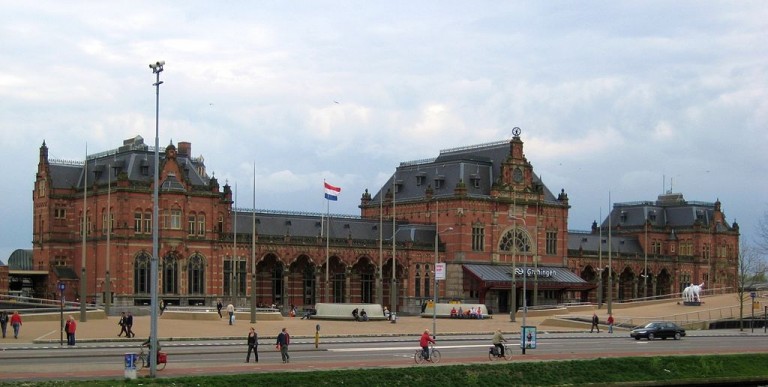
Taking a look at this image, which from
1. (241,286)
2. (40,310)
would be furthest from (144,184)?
(40,310)

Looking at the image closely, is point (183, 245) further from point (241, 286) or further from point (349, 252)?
point (349, 252)

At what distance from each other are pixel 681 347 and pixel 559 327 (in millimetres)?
30488

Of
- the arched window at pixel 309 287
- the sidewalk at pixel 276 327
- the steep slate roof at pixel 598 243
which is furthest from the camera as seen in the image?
the steep slate roof at pixel 598 243

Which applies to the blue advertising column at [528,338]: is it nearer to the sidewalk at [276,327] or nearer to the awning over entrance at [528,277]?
the sidewalk at [276,327]

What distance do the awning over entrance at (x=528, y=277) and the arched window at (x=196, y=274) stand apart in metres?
31.8

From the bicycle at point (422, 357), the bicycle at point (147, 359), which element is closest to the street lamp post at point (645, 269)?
the bicycle at point (422, 357)

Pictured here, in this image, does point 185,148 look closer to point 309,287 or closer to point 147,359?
point 309,287

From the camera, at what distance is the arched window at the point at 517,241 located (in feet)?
431

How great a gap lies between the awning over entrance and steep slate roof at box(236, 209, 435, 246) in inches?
256

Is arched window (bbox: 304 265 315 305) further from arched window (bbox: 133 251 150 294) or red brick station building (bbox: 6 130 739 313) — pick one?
arched window (bbox: 133 251 150 294)

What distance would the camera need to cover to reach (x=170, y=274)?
105 meters

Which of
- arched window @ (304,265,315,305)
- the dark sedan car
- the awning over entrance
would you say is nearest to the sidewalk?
the awning over entrance

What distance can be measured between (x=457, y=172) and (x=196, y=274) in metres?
35.1

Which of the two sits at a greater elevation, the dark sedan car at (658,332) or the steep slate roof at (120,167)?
the steep slate roof at (120,167)
